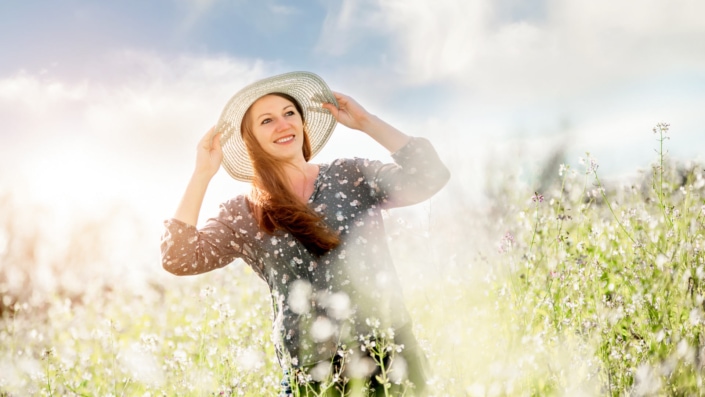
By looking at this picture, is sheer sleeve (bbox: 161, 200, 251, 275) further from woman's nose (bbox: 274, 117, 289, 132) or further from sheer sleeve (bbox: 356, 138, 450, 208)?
sheer sleeve (bbox: 356, 138, 450, 208)

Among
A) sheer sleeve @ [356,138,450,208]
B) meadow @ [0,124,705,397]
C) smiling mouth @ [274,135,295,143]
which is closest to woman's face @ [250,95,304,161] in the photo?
smiling mouth @ [274,135,295,143]

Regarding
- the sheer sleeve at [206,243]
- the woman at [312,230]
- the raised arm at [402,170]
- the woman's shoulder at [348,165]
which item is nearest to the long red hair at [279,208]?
the woman at [312,230]

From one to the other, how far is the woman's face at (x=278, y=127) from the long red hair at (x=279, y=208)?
1.8 inches

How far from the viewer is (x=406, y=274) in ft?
18.0

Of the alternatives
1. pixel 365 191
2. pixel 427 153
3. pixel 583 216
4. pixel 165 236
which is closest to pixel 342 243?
pixel 365 191

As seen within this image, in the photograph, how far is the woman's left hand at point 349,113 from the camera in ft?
11.9

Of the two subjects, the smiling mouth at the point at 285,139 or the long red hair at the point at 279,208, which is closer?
the long red hair at the point at 279,208

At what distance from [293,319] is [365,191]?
0.76 meters

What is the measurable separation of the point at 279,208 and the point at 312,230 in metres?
0.21

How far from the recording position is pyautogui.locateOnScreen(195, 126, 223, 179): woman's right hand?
3.49 meters

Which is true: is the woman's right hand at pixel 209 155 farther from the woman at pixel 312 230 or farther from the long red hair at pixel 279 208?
the long red hair at pixel 279 208

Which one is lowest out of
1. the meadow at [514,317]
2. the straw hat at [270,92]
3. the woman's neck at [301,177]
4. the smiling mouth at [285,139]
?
the meadow at [514,317]

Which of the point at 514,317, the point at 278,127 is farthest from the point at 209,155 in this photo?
the point at 514,317

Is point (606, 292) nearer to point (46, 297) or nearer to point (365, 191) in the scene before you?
point (365, 191)
